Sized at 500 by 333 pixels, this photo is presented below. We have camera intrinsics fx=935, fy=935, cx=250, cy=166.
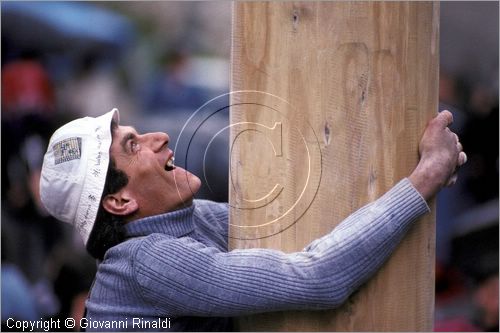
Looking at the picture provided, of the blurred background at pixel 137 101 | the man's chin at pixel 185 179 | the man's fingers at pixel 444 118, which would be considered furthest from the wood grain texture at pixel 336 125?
the blurred background at pixel 137 101

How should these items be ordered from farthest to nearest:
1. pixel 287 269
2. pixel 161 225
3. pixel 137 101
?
pixel 137 101 → pixel 161 225 → pixel 287 269

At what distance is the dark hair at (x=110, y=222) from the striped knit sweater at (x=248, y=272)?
0.11 meters

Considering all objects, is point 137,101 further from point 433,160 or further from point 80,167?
point 433,160

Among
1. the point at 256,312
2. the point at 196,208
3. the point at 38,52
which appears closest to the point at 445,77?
the point at 38,52

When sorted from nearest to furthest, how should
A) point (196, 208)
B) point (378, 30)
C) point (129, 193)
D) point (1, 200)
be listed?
point (378, 30) → point (129, 193) → point (196, 208) → point (1, 200)

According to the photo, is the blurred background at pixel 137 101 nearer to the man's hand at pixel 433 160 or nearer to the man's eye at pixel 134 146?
the man's eye at pixel 134 146

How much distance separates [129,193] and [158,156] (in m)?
0.13

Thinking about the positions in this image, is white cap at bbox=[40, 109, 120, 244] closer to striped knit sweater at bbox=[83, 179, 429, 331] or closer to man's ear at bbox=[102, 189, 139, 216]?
man's ear at bbox=[102, 189, 139, 216]

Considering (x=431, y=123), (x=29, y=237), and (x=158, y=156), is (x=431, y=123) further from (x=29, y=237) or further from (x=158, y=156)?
(x=29, y=237)

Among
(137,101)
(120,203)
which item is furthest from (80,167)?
(137,101)

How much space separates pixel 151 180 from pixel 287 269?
483 mm

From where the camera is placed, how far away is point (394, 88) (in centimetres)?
228

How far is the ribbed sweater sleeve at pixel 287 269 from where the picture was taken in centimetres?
225

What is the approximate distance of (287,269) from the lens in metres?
2.26
